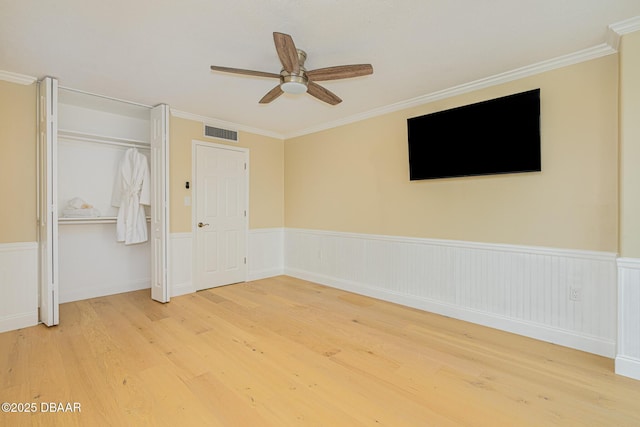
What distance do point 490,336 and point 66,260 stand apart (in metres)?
5.13

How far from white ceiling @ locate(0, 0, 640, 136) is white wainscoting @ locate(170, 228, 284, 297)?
2084mm

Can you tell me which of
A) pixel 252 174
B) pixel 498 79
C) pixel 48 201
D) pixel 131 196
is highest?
pixel 498 79

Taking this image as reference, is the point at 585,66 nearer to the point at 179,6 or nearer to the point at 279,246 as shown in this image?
the point at 179,6

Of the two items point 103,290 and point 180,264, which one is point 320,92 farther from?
point 103,290

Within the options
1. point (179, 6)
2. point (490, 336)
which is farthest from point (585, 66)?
point (179, 6)

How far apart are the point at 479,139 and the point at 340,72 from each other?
1.73 meters

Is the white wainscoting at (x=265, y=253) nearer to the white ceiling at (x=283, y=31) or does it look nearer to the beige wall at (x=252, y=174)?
the beige wall at (x=252, y=174)

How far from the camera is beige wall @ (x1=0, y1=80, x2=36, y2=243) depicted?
10.1 feet

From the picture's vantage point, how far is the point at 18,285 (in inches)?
123

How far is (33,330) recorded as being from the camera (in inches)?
121

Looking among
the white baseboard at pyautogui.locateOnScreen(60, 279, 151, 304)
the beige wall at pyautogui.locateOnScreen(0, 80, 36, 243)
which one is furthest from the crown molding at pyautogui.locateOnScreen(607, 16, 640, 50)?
the white baseboard at pyautogui.locateOnScreen(60, 279, 151, 304)

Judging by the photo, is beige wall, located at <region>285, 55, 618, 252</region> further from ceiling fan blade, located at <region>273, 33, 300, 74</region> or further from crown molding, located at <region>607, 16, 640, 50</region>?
ceiling fan blade, located at <region>273, 33, 300, 74</region>

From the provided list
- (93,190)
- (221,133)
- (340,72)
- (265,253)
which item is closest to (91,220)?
(93,190)

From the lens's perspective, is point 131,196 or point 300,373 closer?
point 300,373
